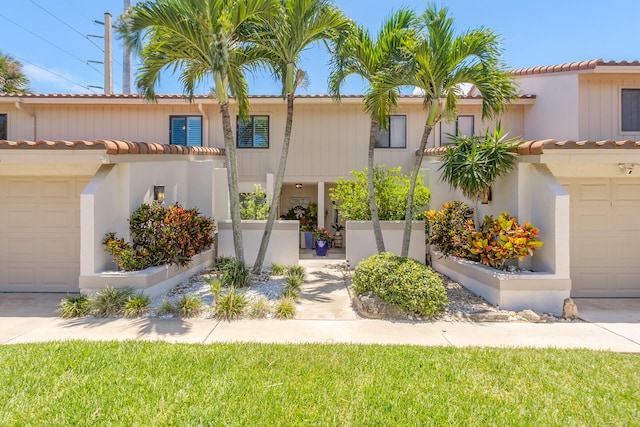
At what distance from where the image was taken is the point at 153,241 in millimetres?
8086

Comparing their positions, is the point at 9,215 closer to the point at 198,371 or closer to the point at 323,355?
the point at 198,371

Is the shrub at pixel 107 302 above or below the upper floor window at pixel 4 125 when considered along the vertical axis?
below

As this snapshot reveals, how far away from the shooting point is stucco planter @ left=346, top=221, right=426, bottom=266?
1088 centimetres

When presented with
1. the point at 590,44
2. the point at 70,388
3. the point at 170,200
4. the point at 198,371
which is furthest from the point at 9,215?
the point at 590,44

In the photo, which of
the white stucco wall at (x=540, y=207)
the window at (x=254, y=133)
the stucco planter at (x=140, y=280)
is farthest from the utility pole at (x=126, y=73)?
the white stucco wall at (x=540, y=207)

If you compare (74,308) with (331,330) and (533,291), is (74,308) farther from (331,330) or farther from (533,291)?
(533,291)

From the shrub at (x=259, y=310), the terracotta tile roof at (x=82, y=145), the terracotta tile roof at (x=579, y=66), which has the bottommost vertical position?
the shrub at (x=259, y=310)

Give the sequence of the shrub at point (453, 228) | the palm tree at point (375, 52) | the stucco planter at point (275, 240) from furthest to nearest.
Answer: the stucco planter at point (275, 240) → the shrub at point (453, 228) → the palm tree at point (375, 52)

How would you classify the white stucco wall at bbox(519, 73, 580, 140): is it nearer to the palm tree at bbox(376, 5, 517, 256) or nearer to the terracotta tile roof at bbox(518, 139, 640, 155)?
the terracotta tile roof at bbox(518, 139, 640, 155)

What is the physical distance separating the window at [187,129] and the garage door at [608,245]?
1199 cm

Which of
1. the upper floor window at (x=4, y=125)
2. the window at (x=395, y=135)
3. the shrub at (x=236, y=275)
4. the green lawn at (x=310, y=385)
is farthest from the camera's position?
the window at (x=395, y=135)

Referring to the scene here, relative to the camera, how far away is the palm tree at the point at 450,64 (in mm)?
7621

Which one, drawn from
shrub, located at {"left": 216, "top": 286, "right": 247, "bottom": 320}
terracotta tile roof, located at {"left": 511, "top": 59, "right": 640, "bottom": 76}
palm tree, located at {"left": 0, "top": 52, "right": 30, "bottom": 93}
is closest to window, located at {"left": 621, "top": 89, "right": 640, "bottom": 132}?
terracotta tile roof, located at {"left": 511, "top": 59, "right": 640, "bottom": 76}

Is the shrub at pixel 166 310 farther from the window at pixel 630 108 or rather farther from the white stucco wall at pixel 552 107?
the window at pixel 630 108
